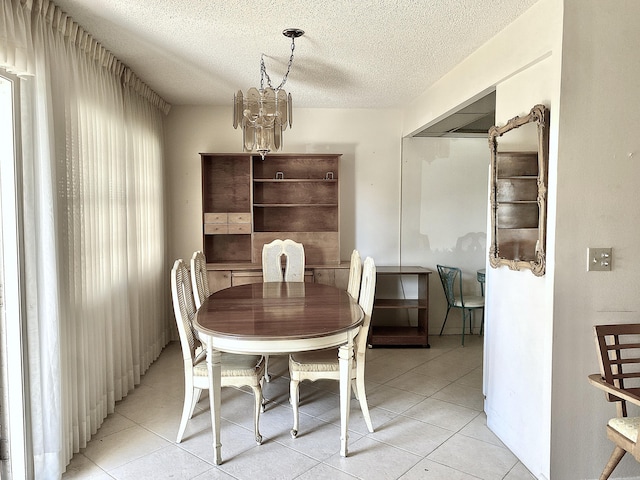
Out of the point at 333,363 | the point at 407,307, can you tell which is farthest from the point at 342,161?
the point at 333,363

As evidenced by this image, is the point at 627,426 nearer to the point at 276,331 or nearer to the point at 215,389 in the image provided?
the point at 276,331

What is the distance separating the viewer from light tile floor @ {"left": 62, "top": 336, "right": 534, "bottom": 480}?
222cm

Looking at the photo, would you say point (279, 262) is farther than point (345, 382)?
Yes

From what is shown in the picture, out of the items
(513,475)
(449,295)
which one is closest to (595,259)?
(513,475)

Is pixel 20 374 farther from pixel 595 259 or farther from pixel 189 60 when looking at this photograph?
pixel 595 259

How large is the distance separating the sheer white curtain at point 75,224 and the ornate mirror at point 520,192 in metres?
2.47

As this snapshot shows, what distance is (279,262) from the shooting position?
3879 millimetres

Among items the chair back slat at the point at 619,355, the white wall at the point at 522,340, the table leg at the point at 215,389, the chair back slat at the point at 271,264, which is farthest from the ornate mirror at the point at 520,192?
the chair back slat at the point at 271,264

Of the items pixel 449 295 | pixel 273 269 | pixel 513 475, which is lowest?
pixel 513 475

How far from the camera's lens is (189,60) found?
10.1 feet

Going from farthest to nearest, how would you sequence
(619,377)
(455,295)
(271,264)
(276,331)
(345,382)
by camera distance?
1. (455,295)
2. (271,264)
3. (345,382)
4. (276,331)
5. (619,377)

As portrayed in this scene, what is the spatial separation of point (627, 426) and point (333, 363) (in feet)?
4.73

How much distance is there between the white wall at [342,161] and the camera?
4.50m

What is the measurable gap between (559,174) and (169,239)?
12.3 ft
